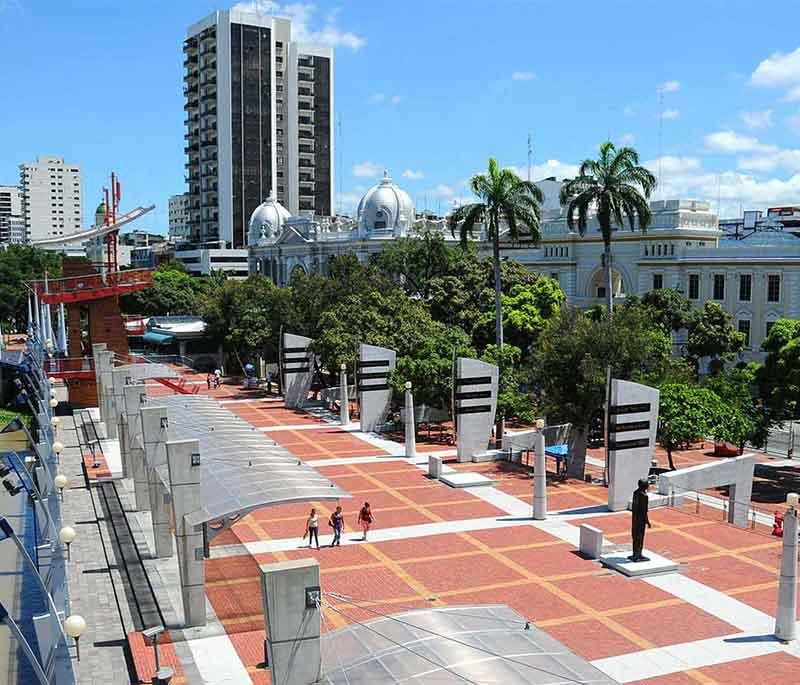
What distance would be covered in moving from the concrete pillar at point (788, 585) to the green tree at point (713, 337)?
126 ft

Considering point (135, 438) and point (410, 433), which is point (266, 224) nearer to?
point (410, 433)

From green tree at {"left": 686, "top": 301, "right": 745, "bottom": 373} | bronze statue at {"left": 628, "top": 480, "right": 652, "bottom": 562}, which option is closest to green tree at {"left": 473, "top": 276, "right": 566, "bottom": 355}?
green tree at {"left": 686, "top": 301, "right": 745, "bottom": 373}

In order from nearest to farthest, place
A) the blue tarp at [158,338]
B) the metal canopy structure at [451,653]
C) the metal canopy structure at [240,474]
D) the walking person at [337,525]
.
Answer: the metal canopy structure at [451,653]
the metal canopy structure at [240,474]
the walking person at [337,525]
the blue tarp at [158,338]

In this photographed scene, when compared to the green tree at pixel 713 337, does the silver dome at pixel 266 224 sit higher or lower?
higher

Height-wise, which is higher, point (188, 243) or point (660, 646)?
point (188, 243)

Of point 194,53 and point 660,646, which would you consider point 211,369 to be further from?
point 194,53

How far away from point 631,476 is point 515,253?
55.8 m

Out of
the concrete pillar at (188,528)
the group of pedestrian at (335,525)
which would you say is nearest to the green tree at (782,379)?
the group of pedestrian at (335,525)

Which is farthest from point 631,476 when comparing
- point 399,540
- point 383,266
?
point 383,266

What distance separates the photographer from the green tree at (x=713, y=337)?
55156mm

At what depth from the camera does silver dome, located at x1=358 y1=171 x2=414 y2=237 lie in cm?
9425

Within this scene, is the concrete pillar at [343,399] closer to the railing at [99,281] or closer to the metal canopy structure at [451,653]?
the railing at [99,281]

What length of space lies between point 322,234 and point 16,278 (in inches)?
1352

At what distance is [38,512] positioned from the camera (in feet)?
77.2
